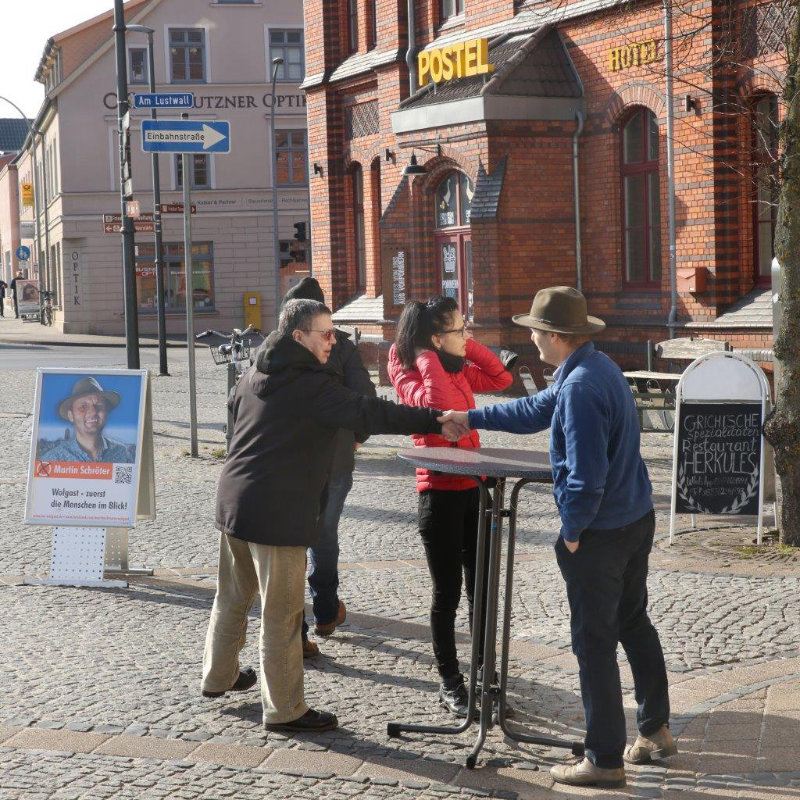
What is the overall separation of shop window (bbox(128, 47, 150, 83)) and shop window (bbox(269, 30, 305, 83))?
4352 mm

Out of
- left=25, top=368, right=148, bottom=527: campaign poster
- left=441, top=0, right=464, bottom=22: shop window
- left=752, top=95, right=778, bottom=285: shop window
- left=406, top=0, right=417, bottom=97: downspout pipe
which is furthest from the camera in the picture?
left=406, top=0, right=417, bottom=97: downspout pipe

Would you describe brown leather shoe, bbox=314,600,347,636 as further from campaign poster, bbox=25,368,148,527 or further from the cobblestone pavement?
campaign poster, bbox=25,368,148,527

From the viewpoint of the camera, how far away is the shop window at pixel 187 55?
46.4 m

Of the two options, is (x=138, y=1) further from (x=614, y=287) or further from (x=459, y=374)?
(x=459, y=374)

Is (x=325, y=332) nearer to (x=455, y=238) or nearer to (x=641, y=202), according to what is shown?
(x=641, y=202)

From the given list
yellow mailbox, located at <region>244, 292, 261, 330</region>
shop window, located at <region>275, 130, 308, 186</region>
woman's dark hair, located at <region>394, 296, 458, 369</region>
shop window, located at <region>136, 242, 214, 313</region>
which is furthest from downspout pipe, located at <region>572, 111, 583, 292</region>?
shop window, located at <region>275, 130, 308, 186</region>

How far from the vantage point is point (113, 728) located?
5512 mm

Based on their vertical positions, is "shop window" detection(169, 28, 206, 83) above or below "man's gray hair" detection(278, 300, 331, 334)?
above

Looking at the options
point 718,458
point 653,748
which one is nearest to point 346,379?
point 653,748

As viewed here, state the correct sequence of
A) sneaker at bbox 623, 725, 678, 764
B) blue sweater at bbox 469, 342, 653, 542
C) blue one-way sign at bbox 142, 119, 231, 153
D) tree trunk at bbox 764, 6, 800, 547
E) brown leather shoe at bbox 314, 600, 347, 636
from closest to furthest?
blue sweater at bbox 469, 342, 653, 542
sneaker at bbox 623, 725, 678, 764
brown leather shoe at bbox 314, 600, 347, 636
tree trunk at bbox 764, 6, 800, 547
blue one-way sign at bbox 142, 119, 231, 153

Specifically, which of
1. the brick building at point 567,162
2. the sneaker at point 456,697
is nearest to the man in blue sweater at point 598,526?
the sneaker at point 456,697

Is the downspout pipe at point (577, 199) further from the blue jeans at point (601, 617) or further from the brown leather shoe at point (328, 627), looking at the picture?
the blue jeans at point (601, 617)

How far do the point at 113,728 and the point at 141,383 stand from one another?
3.48 meters

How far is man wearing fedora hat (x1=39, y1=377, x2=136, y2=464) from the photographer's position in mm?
8648
